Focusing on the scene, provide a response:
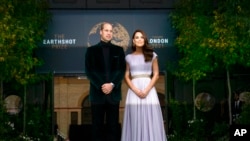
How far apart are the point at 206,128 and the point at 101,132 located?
853 cm

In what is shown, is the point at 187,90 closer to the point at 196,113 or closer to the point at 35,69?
the point at 196,113

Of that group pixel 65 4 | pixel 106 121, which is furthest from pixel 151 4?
pixel 106 121

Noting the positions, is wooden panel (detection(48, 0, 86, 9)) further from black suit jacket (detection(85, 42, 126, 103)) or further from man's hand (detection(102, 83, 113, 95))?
man's hand (detection(102, 83, 113, 95))

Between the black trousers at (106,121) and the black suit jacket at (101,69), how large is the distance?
9 cm

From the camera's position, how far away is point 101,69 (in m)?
7.51

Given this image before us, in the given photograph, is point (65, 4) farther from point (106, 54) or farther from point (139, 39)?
point (139, 39)

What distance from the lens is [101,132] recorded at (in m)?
7.41

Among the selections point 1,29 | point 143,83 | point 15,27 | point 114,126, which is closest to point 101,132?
point 114,126

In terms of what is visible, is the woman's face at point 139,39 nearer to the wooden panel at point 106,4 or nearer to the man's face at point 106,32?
the man's face at point 106,32

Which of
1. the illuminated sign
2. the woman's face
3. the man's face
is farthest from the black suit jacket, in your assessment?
the illuminated sign

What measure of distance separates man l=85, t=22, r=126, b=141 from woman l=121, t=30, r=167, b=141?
0.19 m

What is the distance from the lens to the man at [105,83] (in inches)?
291

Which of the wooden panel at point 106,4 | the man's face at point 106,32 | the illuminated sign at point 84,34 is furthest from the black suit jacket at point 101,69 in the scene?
the wooden panel at point 106,4

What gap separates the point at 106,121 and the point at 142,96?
615 millimetres
